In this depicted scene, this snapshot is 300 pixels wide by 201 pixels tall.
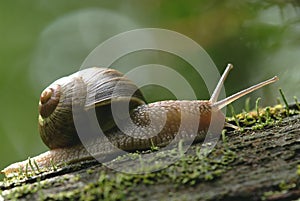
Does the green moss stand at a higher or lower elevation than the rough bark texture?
higher

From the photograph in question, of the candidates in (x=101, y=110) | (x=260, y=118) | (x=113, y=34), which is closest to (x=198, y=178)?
(x=260, y=118)

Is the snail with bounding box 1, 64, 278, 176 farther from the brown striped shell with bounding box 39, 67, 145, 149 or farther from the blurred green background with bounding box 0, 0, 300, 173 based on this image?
the blurred green background with bounding box 0, 0, 300, 173

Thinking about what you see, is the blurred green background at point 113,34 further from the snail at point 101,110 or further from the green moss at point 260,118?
the snail at point 101,110

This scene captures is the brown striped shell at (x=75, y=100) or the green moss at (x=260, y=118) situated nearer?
the green moss at (x=260, y=118)

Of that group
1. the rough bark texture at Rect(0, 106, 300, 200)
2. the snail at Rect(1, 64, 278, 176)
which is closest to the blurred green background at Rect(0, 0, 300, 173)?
the snail at Rect(1, 64, 278, 176)

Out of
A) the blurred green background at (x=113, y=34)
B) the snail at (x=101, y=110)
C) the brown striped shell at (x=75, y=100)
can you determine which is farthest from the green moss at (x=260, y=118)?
the blurred green background at (x=113, y=34)
